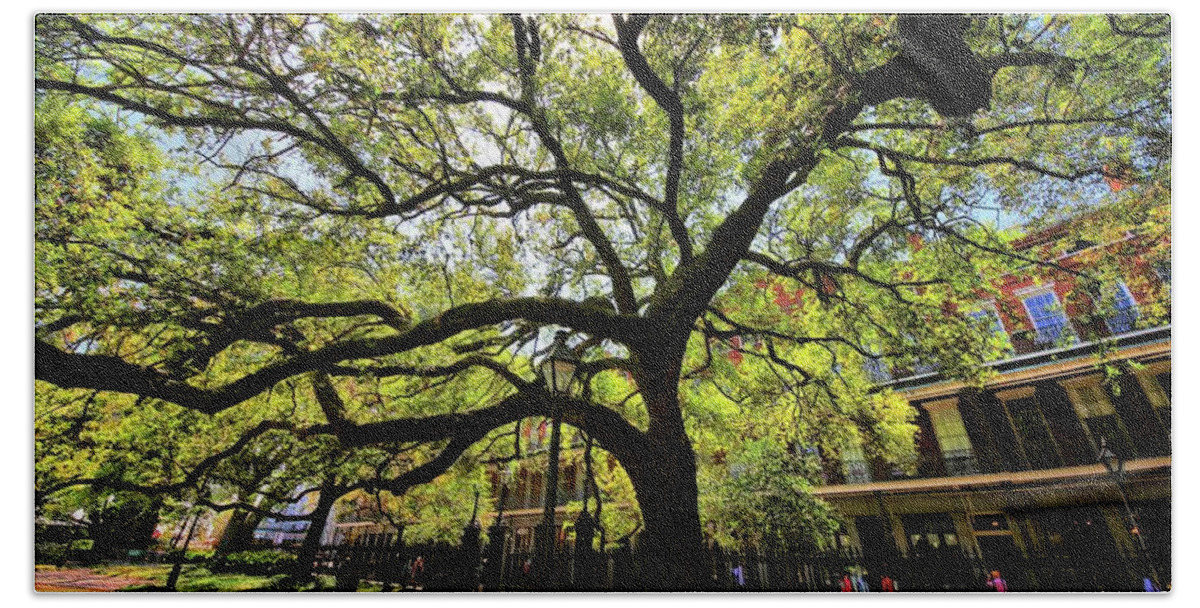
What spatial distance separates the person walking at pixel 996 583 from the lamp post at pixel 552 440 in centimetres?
237

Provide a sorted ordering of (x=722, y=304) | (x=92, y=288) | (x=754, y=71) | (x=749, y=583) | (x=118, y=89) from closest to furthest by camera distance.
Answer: (x=749, y=583) < (x=92, y=288) < (x=118, y=89) < (x=754, y=71) < (x=722, y=304)

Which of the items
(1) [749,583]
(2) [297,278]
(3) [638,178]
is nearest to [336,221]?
(2) [297,278]

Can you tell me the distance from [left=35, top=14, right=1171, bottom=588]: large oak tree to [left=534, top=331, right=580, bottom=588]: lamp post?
0.11m

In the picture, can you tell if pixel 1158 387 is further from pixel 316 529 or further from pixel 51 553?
pixel 51 553

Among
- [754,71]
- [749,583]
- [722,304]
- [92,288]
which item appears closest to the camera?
[749,583]

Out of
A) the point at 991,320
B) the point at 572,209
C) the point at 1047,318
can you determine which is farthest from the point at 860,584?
the point at 572,209

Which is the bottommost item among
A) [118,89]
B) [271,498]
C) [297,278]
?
[271,498]

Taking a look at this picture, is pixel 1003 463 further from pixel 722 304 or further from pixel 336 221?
pixel 336 221

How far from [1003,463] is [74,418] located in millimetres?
5567

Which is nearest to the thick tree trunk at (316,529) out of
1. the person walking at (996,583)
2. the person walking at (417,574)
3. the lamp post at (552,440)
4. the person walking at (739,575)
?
the person walking at (417,574)

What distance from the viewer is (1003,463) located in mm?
2648

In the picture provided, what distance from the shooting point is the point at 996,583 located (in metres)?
2.30

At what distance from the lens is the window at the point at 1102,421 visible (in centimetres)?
237

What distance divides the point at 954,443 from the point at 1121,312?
4.03 feet
